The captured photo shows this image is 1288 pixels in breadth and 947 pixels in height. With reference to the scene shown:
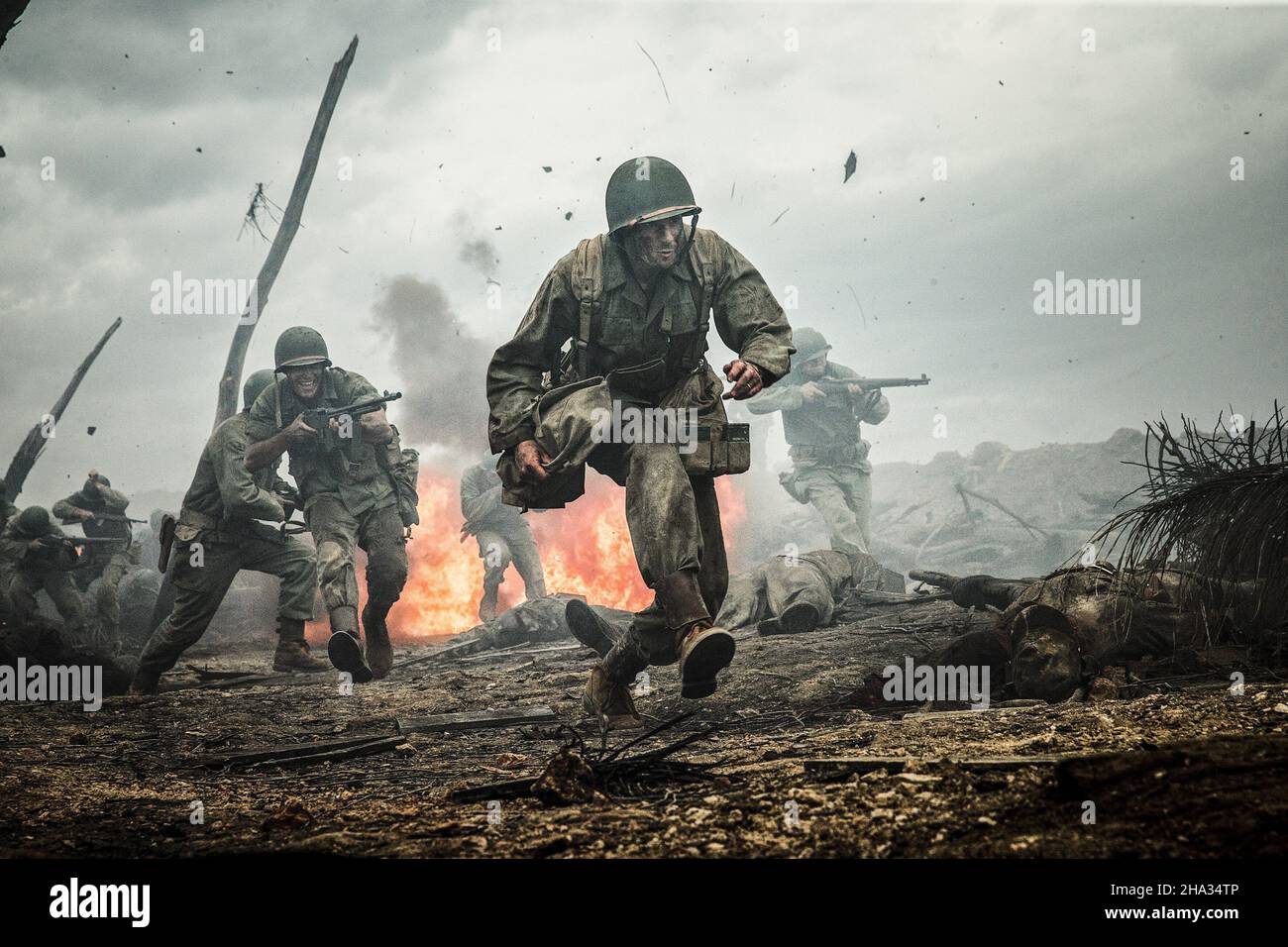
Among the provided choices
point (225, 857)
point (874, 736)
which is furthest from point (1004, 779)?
point (225, 857)

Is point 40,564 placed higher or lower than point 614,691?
higher

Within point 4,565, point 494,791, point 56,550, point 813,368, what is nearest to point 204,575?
point 494,791

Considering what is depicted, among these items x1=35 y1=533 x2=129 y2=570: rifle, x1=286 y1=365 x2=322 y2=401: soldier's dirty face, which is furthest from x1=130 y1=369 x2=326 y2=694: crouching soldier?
x1=35 y1=533 x2=129 y2=570: rifle

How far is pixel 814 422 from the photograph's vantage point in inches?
512

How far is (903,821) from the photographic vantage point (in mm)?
1964

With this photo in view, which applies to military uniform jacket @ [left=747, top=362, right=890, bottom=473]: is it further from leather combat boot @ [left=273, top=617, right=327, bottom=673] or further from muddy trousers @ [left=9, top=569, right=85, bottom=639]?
muddy trousers @ [left=9, top=569, right=85, bottom=639]

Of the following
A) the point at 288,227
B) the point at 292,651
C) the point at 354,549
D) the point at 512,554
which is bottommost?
the point at 292,651

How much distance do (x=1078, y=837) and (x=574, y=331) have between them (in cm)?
271

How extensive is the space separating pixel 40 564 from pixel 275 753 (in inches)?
330

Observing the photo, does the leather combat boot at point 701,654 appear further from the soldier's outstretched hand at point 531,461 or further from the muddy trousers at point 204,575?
the muddy trousers at point 204,575

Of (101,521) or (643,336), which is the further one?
(101,521)

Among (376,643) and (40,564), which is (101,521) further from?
(376,643)

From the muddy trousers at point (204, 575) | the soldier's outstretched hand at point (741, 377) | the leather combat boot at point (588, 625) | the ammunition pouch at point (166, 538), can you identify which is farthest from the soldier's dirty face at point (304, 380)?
the soldier's outstretched hand at point (741, 377)
